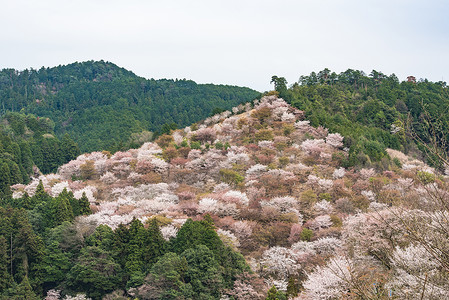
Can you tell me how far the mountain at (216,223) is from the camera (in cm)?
2653

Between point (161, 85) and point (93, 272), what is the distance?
11505cm

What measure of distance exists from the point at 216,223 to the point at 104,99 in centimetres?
9642

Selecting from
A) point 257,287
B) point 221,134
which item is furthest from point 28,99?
point 257,287

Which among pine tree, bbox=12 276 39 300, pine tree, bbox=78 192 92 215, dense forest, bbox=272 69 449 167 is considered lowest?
pine tree, bbox=12 276 39 300

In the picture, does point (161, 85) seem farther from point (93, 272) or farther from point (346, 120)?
point (93, 272)

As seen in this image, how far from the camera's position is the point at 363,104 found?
70500mm

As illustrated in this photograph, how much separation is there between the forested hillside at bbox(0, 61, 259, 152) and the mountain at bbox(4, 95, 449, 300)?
44648 mm

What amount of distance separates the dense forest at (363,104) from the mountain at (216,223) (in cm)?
279

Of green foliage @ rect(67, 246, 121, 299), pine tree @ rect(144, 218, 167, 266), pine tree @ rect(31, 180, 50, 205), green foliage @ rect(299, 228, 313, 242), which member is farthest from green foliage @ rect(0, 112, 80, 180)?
green foliage @ rect(299, 228, 313, 242)

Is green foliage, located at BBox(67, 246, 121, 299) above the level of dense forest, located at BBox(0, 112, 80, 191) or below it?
below

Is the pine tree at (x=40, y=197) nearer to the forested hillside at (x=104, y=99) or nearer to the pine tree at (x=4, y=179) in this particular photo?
the pine tree at (x=4, y=179)

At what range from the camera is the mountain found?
26.5 m

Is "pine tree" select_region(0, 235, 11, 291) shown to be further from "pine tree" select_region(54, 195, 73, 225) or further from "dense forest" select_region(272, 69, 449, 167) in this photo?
"dense forest" select_region(272, 69, 449, 167)

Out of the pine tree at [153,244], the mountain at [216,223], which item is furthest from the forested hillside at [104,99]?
the pine tree at [153,244]
